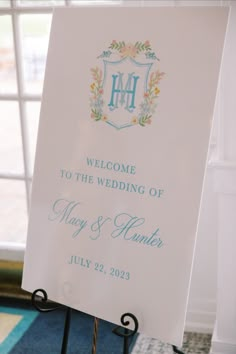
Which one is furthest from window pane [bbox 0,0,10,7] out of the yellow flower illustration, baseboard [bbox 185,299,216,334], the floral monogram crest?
baseboard [bbox 185,299,216,334]

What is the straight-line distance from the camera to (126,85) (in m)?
1.67

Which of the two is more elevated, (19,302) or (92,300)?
(92,300)

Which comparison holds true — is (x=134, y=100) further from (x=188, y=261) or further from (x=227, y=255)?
(x=227, y=255)

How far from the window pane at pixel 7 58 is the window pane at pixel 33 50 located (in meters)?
0.07

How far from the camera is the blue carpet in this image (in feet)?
8.05

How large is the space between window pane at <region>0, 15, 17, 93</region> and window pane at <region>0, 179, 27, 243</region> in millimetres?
523

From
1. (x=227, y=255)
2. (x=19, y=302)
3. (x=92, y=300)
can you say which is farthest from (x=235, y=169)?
(x=19, y=302)

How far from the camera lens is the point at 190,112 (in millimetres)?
1576

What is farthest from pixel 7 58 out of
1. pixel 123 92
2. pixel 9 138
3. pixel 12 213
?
pixel 123 92

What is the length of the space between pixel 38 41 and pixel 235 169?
1254 mm

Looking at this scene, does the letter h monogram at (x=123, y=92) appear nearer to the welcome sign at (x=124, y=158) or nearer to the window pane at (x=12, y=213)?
the welcome sign at (x=124, y=158)

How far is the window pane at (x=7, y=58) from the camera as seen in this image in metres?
2.71

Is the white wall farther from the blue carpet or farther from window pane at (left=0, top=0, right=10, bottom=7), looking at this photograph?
window pane at (left=0, top=0, right=10, bottom=7)

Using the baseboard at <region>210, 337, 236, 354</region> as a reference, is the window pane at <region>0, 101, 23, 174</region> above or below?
above
